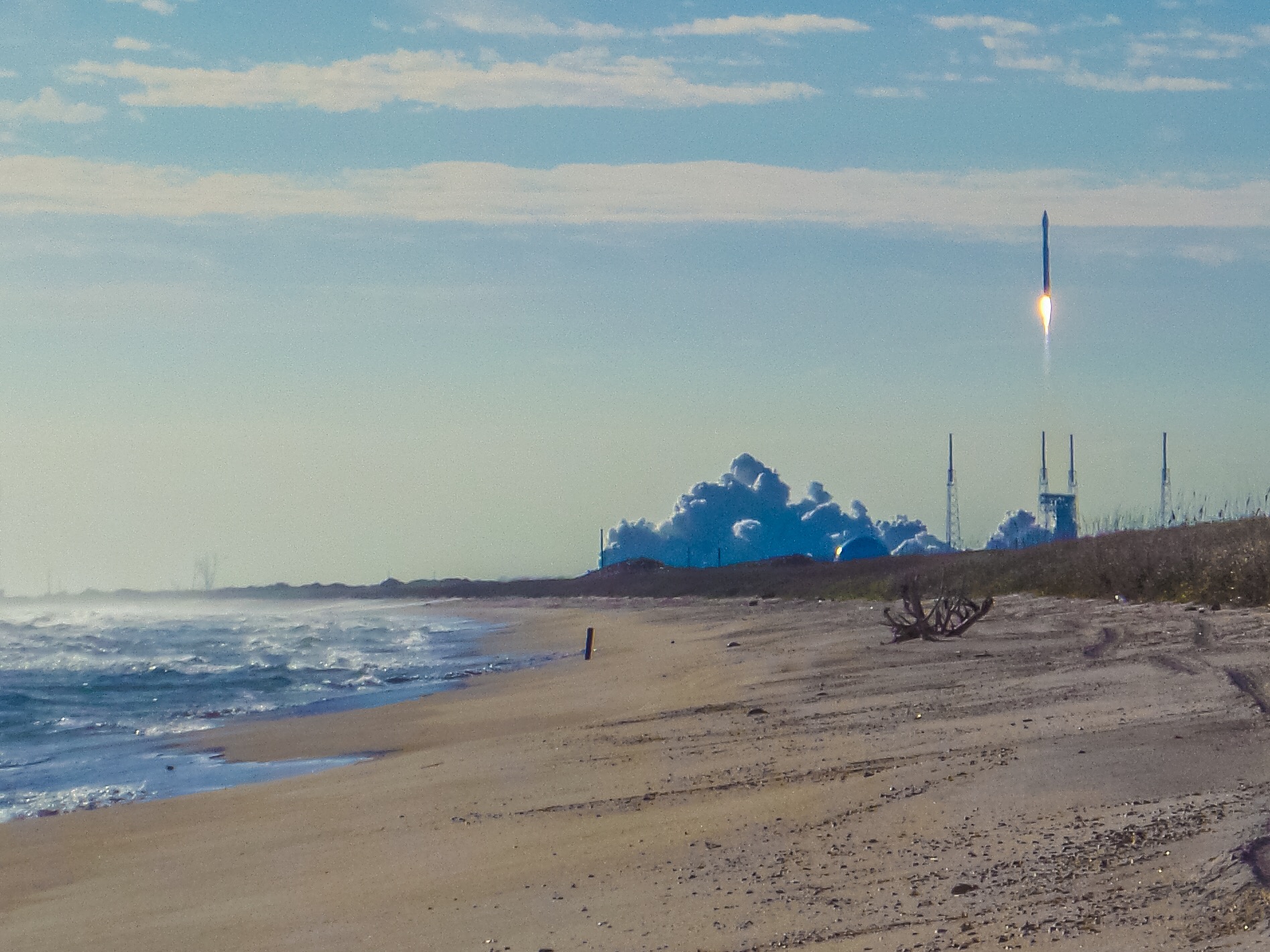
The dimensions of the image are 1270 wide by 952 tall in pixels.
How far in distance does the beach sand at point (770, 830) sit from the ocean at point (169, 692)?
1.92m

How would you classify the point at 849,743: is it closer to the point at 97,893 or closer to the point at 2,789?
the point at 97,893

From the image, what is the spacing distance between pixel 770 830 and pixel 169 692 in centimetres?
2283

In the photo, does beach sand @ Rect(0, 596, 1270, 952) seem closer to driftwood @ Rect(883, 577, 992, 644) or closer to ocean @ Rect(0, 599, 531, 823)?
ocean @ Rect(0, 599, 531, 823)

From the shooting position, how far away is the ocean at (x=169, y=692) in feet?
50.4

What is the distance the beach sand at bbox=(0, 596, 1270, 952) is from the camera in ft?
19.2

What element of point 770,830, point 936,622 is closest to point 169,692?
point 936,622

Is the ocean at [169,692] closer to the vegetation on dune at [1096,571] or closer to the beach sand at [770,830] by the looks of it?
the beach sand at [770,830]

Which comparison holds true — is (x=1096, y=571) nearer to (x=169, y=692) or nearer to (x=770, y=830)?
(x=169, y=692)

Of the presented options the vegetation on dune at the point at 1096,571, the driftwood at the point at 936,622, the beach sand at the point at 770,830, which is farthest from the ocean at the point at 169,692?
the vegetation on dune at the point at 1096,571

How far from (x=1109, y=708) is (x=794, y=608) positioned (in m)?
34.8

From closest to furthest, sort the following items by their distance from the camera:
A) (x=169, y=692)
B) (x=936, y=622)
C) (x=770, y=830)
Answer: (x=770, y=830) < (x=936, y=622) < (x=169, y=692)

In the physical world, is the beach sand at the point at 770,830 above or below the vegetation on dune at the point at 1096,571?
below

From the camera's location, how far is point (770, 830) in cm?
788

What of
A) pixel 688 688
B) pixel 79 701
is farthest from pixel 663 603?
pixel 688 688
